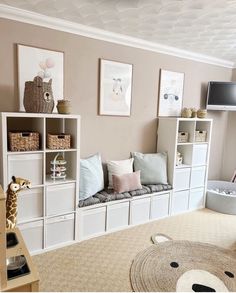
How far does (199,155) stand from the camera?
3.75 meters

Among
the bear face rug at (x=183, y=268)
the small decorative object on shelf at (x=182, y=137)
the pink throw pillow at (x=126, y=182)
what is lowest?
the bear face rug at (x=183, y=268)

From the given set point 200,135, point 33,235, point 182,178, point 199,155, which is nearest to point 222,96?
point 200,135

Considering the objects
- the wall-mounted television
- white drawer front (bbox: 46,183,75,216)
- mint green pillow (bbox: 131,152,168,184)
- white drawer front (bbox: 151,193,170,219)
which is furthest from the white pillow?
the wall-mounted television

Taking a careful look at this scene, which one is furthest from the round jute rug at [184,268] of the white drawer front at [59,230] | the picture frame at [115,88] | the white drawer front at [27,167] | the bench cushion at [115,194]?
the picture frame at [115,88]

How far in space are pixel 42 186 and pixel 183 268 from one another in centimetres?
158

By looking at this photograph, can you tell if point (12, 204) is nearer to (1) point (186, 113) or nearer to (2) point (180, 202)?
(2) point (180, 202)

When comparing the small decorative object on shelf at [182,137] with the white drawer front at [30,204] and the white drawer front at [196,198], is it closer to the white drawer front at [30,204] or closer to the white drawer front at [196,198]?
the white drawer front at [196,198]

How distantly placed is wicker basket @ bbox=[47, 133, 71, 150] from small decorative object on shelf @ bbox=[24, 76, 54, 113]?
282 mm

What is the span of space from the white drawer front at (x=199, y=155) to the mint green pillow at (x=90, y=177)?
1.52 meters

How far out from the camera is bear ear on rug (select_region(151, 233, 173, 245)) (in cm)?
282

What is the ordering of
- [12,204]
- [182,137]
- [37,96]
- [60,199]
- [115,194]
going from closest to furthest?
1. [12,204]
2. [37,96]
3. [60,199]
4. [115,194]
5. [182,137]

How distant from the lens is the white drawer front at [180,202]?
11.7 ft

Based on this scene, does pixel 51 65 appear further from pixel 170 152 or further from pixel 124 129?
pixel 170 152

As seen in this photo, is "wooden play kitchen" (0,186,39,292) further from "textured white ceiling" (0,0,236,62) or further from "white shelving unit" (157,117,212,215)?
"white shelving unit" (157,117,212,215)
